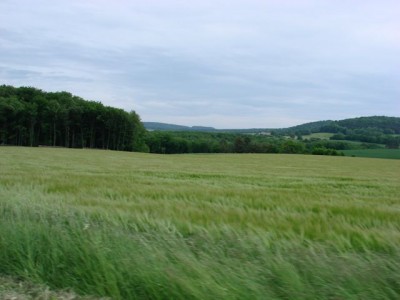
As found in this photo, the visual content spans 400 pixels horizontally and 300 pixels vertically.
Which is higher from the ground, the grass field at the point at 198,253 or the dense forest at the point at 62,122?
the dense forest at the point at 62,122

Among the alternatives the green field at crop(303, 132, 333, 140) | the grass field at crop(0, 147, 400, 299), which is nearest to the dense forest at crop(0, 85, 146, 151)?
the green field at crop(303, 132, 333, 140)

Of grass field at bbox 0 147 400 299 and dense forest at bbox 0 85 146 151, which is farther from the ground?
dense forest at bbox 0 85 146 151

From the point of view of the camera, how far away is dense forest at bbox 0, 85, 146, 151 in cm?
8654

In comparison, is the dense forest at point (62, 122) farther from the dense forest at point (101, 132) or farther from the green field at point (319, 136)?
the green field at point (319, 136)

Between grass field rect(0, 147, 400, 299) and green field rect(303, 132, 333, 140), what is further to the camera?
green field rect(303, 132, 333, 140)

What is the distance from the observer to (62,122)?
92.7m

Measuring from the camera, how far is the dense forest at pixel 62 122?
86544mm

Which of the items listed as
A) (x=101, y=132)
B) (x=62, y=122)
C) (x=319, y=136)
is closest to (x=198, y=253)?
(x=62, y=122)

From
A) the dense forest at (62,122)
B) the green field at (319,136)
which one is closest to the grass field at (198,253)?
the dense forest at (62,122)

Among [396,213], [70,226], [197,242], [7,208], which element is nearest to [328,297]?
[197,242]

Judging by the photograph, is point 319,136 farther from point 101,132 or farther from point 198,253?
point 198,253

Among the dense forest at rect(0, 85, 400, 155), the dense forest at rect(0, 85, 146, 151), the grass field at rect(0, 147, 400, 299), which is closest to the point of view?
the grass field at rect(0, 147, 400, 299)

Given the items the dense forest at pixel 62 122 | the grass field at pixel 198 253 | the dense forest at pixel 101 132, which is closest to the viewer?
the grass field at pixel 198 253

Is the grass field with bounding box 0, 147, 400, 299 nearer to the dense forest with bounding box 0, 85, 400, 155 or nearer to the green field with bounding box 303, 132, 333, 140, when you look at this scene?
the dense forest with bounding box 0, 85, 400, 155
